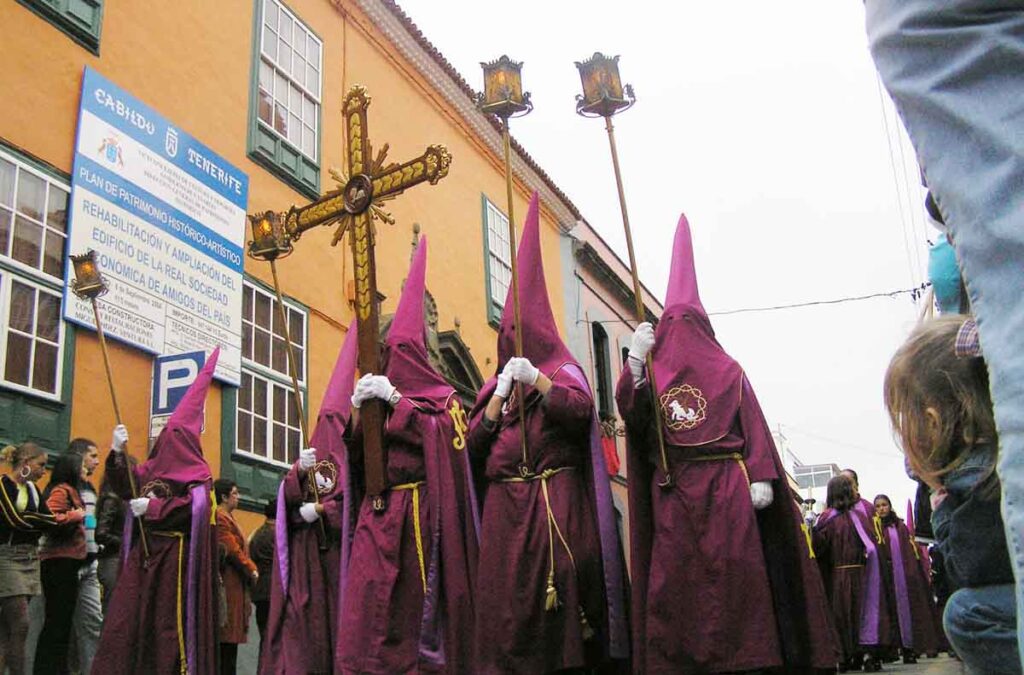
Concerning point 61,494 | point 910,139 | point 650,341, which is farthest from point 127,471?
point 910,139

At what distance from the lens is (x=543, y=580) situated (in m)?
5.09

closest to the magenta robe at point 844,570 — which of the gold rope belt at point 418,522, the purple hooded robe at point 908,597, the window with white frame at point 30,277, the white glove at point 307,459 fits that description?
the purple hooded robe at point 908,597

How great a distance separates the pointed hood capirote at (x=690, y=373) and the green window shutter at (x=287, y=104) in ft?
25.8

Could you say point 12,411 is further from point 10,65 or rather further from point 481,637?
point 481,637

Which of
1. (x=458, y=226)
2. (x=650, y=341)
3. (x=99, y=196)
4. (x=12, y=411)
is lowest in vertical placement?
(x=650, y=341)

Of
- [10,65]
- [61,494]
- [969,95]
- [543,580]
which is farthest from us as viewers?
[10,65]

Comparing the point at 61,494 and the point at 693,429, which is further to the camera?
the point at 61,494

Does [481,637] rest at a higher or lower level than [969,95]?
lower

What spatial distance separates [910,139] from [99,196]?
9.58 metres

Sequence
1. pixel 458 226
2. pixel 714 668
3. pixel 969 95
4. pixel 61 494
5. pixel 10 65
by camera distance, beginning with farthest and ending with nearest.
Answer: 1. pixel 458 226
2. pixel 10 65
3. pixel 61 494
4. pixel 714 668
5. pixel 969 95

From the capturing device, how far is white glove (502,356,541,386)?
540 centimetres

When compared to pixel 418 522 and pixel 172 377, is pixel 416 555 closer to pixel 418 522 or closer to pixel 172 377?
pixel 418 522

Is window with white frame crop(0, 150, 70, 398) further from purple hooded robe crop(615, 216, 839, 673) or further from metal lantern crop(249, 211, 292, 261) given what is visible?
purple hooded robe crop(615, 216, 839, 673)

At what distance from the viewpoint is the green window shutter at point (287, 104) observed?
1253 centimetres
